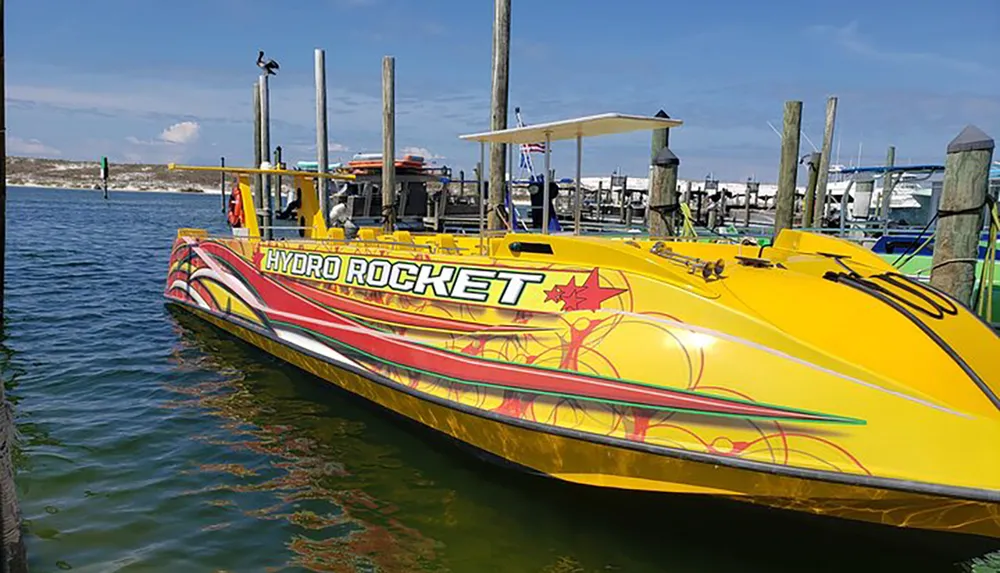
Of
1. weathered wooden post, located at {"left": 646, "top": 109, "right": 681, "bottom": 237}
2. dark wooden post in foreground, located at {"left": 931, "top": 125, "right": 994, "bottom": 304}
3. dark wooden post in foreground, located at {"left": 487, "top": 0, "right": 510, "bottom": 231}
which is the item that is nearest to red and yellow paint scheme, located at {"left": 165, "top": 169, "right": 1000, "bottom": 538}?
dark wooden post in foreground, located at {"left": 931, "top": 125, "right": 994, "bottom": 304}

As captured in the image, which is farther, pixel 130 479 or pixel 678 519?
pixel 130 479

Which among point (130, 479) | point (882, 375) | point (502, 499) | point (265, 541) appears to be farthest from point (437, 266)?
point (882, 375)

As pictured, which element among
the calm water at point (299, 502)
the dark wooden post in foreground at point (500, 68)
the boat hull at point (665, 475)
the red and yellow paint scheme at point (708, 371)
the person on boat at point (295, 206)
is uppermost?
the dark wooden post in foreground at point (500, 68)

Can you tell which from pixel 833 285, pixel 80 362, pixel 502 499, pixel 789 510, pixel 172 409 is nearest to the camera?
pixel 789 510

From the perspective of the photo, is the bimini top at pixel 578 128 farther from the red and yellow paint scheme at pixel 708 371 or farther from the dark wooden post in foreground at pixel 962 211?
the dark wooden post in foreground at pixel 962 211

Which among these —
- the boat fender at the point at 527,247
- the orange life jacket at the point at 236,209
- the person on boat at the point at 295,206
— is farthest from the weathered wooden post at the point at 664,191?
the orange life jacket at the point at 236,209

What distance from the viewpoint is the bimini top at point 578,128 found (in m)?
5.76

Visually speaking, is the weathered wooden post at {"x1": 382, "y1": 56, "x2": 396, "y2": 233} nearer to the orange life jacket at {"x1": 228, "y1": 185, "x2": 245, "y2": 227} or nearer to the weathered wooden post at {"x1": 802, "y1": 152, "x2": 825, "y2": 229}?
the orange life jacket at {"x1": 228, "y1": 185, "x2": 245, "y2": 227}

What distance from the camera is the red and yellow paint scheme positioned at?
3.50 metres

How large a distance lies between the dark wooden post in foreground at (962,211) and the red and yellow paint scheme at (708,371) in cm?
76

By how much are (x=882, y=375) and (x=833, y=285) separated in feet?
2.91

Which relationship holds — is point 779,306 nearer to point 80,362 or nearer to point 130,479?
point 130,479

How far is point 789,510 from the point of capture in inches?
152

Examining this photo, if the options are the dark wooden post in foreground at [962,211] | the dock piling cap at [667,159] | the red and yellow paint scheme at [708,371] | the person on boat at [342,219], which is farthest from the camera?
the person on boat at [342,219]
